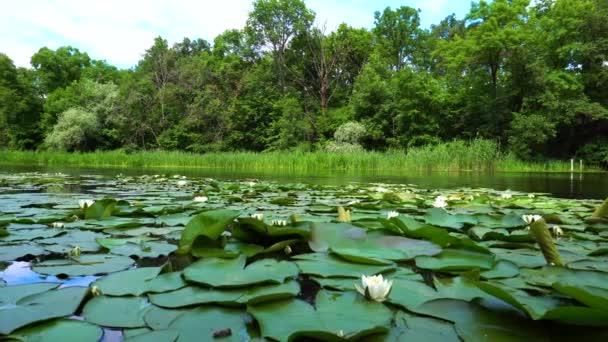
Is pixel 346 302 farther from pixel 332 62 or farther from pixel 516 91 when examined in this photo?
pixel 332 62

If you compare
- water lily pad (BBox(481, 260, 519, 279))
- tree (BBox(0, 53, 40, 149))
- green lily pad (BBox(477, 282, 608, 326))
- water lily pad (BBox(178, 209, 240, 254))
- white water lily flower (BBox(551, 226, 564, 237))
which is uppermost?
tree (BBox(0, 53, 40, 149))

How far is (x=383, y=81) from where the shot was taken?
78.9ft

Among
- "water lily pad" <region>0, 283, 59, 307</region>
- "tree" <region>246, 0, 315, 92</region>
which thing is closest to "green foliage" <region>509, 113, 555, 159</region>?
"tree" <region>246, 0, 315, 92</region>

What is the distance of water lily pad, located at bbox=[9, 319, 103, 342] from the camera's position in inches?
35.6

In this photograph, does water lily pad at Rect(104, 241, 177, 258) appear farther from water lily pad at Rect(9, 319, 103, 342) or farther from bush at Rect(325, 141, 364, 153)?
bush at Rect(325, 141, 364, 153)

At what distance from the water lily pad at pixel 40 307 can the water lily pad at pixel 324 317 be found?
0.49 m

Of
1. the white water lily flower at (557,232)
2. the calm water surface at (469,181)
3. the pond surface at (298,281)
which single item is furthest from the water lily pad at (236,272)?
the calm water surface at (469,181)

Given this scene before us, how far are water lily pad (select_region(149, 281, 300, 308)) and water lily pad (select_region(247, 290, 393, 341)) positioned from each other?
3 centimetres

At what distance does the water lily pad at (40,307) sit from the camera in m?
0.97

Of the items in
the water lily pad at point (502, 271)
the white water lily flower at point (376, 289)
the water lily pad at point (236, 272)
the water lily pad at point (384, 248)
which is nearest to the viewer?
the white water lily flower at point (376, 289)

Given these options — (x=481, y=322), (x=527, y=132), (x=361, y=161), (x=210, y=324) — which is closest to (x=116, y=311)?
(x=210, y=324)

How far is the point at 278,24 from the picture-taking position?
30.7 meters

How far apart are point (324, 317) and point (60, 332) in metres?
0.61

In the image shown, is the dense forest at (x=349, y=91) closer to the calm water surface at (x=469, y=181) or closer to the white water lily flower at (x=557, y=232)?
the calm water surface at (x=469, y=181)
